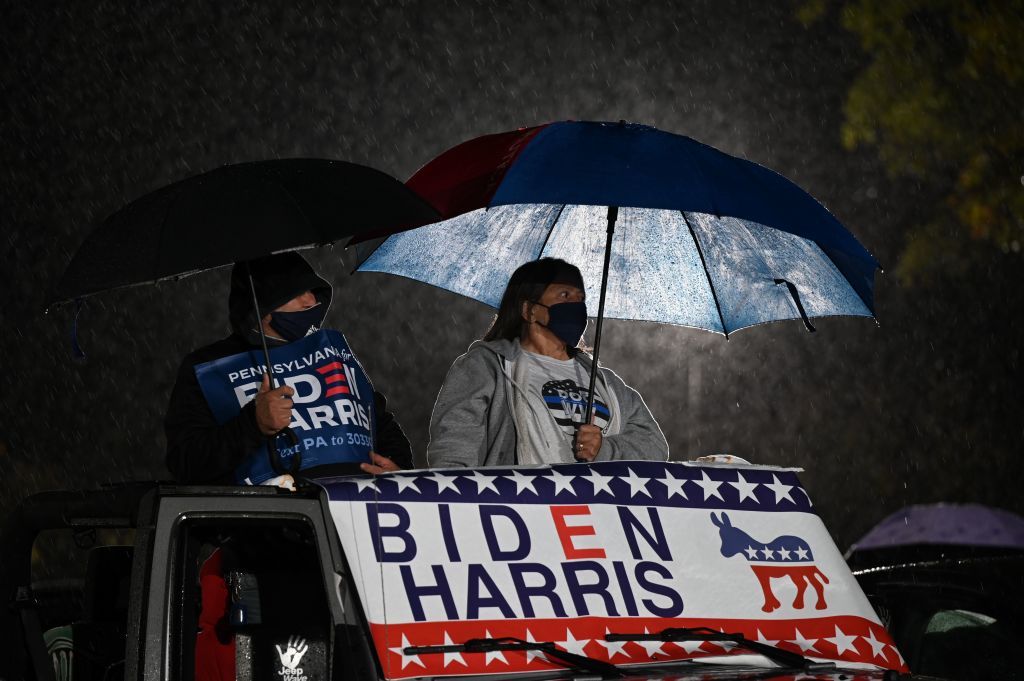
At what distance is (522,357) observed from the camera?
14.4ft

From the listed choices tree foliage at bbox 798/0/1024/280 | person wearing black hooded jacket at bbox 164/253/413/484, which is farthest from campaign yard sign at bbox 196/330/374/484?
tree foliage at bbox 798/0/1024/280

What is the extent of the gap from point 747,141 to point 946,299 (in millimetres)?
2860

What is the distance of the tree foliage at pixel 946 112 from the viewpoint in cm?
1512

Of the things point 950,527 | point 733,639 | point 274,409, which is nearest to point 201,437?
point 274,409

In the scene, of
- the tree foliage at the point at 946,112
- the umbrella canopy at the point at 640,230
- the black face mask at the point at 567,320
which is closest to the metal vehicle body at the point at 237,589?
the umbrella canopy at the point at 640,230

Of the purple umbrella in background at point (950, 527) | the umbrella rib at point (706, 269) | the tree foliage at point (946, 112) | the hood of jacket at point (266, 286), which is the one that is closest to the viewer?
the hood of jacket at point (266, 286)

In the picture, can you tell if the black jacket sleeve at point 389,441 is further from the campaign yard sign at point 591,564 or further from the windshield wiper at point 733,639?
the windshield wiper at point 733,639

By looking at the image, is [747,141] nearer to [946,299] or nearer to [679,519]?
[946,299]

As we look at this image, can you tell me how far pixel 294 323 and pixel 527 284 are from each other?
3.60 ft

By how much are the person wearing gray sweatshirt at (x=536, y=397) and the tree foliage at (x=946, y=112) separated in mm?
11337

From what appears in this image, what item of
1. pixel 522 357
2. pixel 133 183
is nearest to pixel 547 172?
pixel 522 357

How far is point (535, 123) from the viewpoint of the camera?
569 inches

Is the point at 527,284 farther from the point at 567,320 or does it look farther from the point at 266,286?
the point at 266,286

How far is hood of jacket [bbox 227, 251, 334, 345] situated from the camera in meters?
3.63
